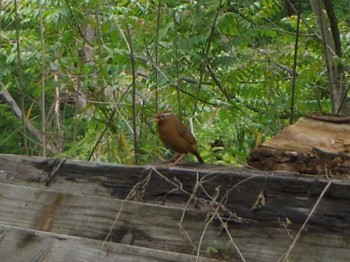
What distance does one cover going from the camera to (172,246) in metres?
1.22

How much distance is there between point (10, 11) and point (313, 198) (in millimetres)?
3799

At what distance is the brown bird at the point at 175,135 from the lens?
8.48ft

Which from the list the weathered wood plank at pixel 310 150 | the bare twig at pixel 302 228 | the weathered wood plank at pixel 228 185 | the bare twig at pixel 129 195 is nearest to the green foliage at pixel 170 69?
the weathered wood plank at pixel 310 150

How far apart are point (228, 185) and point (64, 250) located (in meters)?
0.30

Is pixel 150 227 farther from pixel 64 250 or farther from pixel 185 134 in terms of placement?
pixel 185 134

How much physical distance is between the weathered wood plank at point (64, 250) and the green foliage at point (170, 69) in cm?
186

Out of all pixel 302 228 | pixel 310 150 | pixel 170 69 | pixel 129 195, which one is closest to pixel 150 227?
pixel 129 195

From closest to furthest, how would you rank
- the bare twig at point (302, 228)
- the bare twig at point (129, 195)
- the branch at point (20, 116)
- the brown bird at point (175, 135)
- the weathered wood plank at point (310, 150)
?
the bare twig at point (302, 228) < the bare twig at point (129, 195) < the weathered wood plank at point (310, 150) < the brown bird at point (175, 135) < the branch at point (20, 116)

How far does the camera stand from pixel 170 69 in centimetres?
373

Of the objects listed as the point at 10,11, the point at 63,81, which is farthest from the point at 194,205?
the point at 10,11

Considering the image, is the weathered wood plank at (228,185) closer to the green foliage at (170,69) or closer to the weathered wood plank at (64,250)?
the weathered wood plank at (64,250)

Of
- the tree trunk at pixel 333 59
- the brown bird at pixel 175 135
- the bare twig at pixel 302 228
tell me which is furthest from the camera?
the tree trunk at pixel 333 59

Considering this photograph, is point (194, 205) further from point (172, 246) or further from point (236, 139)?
point (236, 139)

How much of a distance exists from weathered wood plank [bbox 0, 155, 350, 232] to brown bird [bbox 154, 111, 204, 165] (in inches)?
42.5
